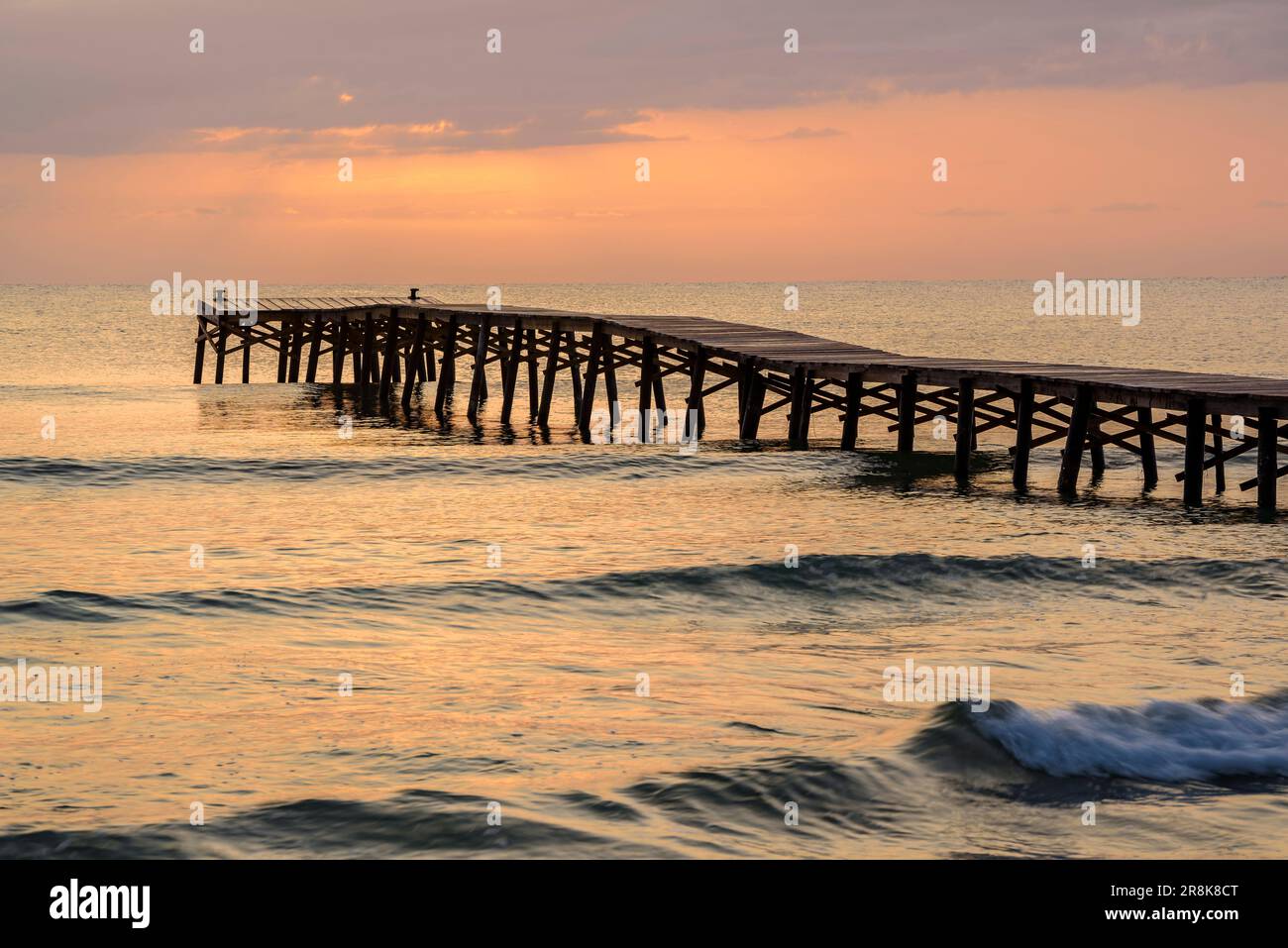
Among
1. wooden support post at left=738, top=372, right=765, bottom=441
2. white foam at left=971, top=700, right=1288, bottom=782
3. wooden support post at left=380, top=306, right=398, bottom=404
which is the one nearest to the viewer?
white foam at left=971, top=700, right=1288, bottom=782

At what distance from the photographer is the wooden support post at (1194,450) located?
55.7ft

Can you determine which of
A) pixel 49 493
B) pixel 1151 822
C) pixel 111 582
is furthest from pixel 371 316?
pixel 1151 822

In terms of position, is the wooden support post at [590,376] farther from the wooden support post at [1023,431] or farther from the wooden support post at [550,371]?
the wooden support post at [1023,431]

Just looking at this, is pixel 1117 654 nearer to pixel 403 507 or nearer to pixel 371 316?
pixel 403 507

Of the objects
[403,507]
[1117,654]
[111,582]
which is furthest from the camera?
[403,507]

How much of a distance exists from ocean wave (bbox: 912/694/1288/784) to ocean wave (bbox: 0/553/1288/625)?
420 cm

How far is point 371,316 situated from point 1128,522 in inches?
1023

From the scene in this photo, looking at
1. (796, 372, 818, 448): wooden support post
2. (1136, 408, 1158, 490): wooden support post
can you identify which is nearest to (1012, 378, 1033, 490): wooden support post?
(1136, 408, 1158, 490): wooden support post

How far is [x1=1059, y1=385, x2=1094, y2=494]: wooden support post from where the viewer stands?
18.8 metres

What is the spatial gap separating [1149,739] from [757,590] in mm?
5840

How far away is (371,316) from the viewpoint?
3912 cm

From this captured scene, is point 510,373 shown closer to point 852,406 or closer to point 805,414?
point 805,414

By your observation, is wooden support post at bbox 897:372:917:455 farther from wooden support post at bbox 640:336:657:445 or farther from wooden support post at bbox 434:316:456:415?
wooden support post at bbox 434:316:456:415

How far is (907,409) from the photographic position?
21.8 metres
